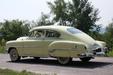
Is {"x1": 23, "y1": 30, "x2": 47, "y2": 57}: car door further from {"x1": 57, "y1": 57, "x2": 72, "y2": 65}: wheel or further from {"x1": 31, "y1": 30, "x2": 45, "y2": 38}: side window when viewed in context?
{"x1": 57, "y1": 57, "x2": 72, "y2": 65}: wheel

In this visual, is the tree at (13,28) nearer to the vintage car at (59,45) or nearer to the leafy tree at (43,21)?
the leafy tree at (43,21)

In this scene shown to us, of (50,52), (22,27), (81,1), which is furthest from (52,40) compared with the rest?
(81,1)

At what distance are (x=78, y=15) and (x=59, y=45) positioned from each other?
137ft

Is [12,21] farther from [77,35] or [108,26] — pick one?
[77,35]

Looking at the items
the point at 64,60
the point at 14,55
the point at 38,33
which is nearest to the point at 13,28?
the point at 14,55

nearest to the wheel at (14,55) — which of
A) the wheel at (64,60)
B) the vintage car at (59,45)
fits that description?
the vintage car at (59,45)

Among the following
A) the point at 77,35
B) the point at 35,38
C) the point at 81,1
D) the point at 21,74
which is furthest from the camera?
the point at 81,1

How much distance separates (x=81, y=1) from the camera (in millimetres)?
59094

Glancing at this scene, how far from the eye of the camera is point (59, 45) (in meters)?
17.2

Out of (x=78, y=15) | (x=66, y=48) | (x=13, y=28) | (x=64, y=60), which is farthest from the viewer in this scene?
(x=78, y=15)

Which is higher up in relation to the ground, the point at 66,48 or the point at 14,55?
the point at 66,48

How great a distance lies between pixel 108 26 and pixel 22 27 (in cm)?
1154

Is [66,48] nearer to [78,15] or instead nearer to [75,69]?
[75,69]

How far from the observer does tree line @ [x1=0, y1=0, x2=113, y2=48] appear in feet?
171
